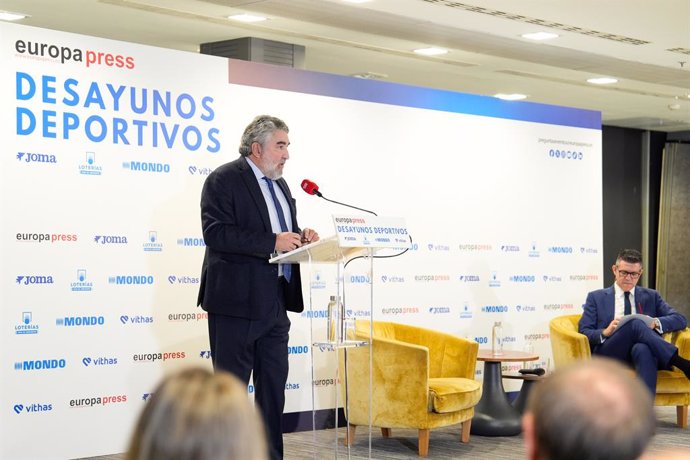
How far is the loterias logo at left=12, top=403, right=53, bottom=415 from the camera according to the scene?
5.78m

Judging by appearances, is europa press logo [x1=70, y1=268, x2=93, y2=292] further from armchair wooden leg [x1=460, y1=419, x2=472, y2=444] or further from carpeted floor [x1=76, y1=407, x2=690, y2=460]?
armchair wooden leg [x1=460, y1=419, x2=472, y2=444]

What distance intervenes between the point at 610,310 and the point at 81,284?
3.76 meters

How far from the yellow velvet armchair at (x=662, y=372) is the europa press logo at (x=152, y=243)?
9.64ft

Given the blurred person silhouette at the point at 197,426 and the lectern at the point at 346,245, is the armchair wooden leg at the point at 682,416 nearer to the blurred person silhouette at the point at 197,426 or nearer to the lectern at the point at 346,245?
the lectern at the point at 346,245

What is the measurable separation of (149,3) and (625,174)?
8.98 meters

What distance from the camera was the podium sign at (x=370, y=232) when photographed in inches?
182

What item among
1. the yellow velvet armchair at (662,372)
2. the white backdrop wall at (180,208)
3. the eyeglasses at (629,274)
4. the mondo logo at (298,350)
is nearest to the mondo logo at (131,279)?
the white backdrop wall at (180,208)

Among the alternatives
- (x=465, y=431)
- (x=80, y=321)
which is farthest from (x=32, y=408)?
(x=465, y=431)

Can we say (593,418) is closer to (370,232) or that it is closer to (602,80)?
(370,232)

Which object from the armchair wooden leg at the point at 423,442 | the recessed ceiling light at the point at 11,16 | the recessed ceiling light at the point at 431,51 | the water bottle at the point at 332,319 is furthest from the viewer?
the recessed ceiling light at the point at 431,51

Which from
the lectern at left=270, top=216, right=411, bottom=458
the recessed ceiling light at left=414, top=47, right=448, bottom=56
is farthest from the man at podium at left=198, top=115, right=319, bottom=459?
the recessed ceiling light at left=414, top=47, right=448, bottom=56

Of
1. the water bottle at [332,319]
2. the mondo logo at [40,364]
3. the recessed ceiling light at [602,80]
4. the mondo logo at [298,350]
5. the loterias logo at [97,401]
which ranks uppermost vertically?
the recessed ceiling light at [602,80]

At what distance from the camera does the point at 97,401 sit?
20.1 feet

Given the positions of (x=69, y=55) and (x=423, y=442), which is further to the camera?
(x=423, y=442)
